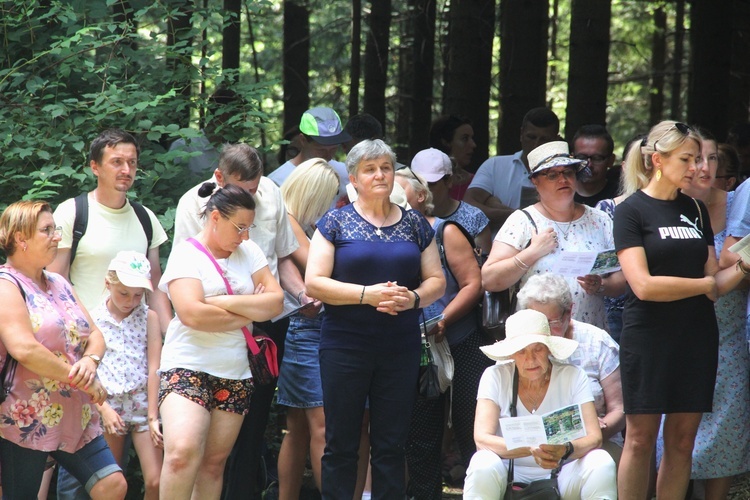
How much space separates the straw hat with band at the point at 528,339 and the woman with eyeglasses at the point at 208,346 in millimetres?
1212

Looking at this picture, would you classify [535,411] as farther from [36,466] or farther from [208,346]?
[36,466]

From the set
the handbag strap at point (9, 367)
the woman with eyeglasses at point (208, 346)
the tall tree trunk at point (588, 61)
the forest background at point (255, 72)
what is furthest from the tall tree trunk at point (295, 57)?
the handbag strap at point (9, 367)

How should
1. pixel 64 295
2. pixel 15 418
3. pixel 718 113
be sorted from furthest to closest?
pixel 718 113 → pixel 64 295 → pixel 15 418

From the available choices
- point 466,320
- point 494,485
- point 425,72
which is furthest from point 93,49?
point 425,72

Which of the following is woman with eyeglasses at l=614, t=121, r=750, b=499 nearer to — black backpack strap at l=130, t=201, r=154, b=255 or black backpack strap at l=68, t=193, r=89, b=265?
black backpack strap at l=130, t=201, r=154, b=255

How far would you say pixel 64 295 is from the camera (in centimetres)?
468

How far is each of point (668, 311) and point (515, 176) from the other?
2.68 meters

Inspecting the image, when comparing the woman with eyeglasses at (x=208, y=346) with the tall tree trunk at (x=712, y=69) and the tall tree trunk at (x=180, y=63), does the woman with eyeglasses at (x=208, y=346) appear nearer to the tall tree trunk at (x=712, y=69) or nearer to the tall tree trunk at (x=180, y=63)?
the tall tree trunk at (x=180, y=63)

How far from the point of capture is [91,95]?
6.52 m

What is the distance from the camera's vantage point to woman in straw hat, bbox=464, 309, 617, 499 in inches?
181

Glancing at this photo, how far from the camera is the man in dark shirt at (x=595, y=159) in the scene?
22.4 feet

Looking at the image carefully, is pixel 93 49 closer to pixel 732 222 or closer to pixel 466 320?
pixel 466 320

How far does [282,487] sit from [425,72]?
25.1 feet

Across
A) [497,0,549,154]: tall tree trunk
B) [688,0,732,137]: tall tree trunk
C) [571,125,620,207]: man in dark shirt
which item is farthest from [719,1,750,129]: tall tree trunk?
[571,125,620,207]: man in dark shirt
